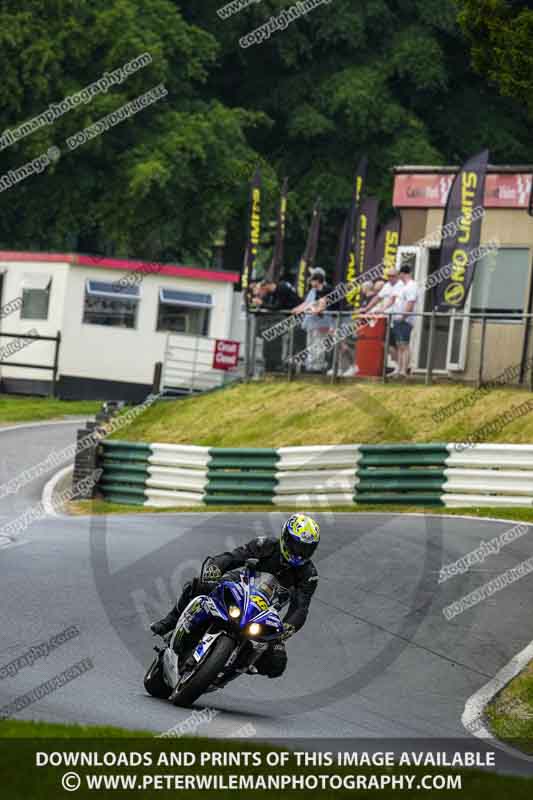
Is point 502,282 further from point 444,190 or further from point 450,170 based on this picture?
Result: point 450,170

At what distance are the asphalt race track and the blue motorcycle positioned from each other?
190 mm

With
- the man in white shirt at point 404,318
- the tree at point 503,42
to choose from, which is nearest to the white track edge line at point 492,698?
the tree at point 503,42

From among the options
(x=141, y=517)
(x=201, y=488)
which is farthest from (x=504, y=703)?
(x=201, y=488)

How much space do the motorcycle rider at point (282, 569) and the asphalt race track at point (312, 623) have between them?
476 millimetres

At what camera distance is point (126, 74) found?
149 ft

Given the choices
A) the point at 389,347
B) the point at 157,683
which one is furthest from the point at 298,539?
the point at 389,347

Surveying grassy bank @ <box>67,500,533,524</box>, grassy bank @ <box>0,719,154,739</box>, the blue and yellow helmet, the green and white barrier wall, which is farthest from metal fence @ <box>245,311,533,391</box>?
grassy bank @ <box>0,719,154,739</box>

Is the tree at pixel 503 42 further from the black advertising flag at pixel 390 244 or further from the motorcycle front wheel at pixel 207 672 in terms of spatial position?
the motorcycle front wheel at pixel 207 672

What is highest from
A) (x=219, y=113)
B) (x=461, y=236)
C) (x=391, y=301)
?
(x=219, y=113)

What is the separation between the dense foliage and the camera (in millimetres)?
44938

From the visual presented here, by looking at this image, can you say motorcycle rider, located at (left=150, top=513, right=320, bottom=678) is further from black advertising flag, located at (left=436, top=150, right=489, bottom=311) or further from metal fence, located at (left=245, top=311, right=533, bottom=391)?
black advertising flag, located at (left=436, top=150, right=489, bottom=311)

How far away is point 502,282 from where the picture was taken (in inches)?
1048

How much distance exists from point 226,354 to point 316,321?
11.2 metres

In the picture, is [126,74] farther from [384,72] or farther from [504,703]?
[504,703]
